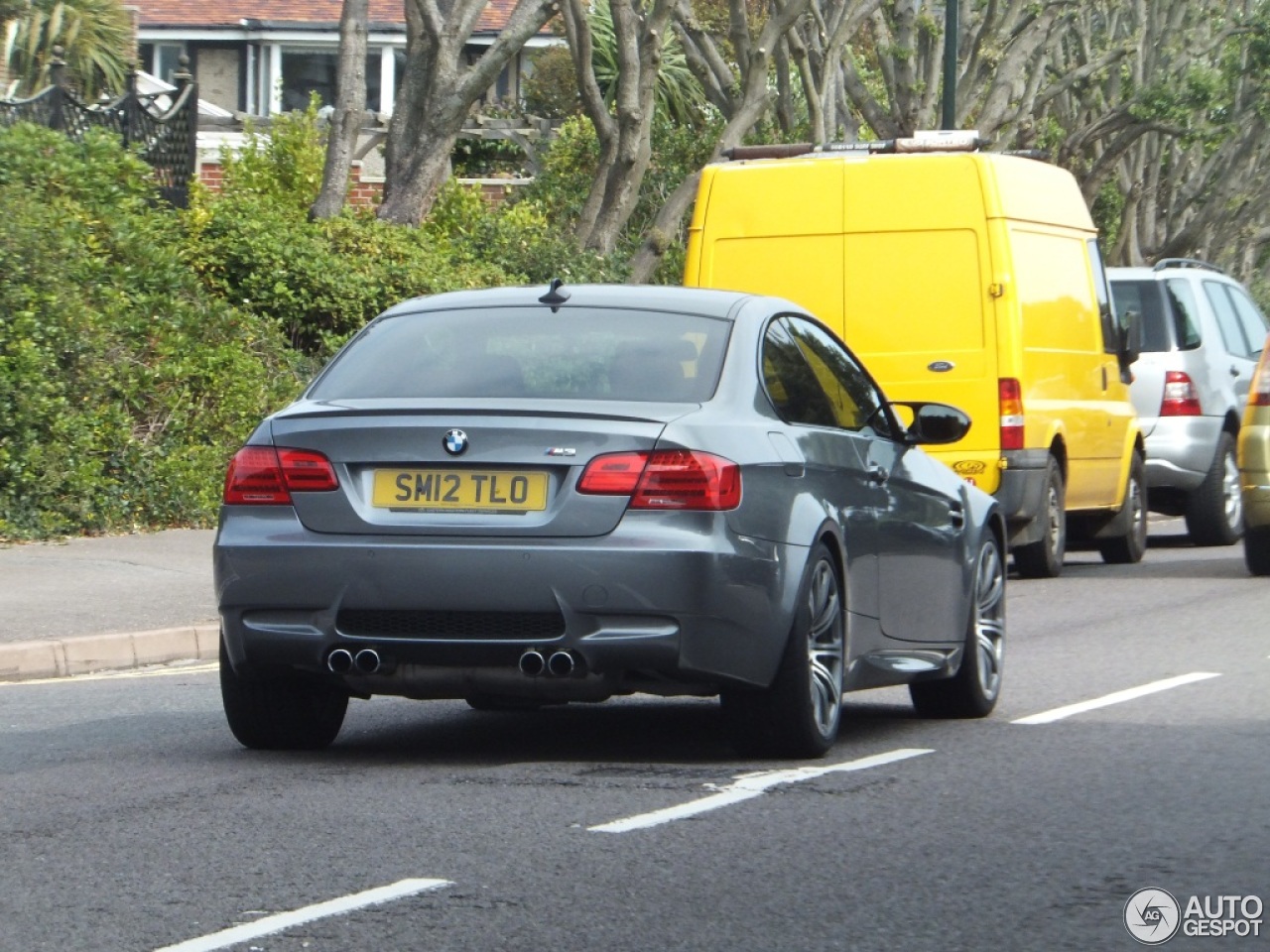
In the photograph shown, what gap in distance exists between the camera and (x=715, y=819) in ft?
22.1

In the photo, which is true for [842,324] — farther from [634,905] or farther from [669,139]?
[669,139]

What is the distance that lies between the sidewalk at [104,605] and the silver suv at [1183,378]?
23.9ft

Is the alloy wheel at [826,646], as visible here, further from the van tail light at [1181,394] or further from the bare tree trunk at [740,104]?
the bare tree trunk at [740,104]

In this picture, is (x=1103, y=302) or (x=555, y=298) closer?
(x=555, y=298)

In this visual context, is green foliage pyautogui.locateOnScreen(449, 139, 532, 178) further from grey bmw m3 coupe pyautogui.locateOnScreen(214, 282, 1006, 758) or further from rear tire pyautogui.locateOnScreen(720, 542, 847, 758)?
rear tire pyautogui.locateOnScreen(720, 542, 847, 758)

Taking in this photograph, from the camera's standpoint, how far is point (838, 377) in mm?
8852

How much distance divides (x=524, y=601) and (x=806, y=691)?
1013 millimetres

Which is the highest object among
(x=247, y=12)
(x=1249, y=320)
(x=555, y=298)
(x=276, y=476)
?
(x=247, y=12)

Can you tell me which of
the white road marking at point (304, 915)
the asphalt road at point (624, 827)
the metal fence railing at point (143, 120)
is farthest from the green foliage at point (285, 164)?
the white road marking at point (304, 915)

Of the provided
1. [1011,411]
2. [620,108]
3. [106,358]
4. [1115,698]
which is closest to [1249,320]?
[1011,411]

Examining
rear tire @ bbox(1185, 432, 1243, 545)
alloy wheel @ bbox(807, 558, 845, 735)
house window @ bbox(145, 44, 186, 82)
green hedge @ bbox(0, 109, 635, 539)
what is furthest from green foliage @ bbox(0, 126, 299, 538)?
house window @ bbox(145, 44, 186, 82)

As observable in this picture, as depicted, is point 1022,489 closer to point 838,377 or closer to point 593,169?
point 838,377

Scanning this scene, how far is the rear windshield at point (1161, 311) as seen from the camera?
61.0 ft

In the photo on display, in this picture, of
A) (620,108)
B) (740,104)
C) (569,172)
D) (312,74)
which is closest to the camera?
(620,108)
